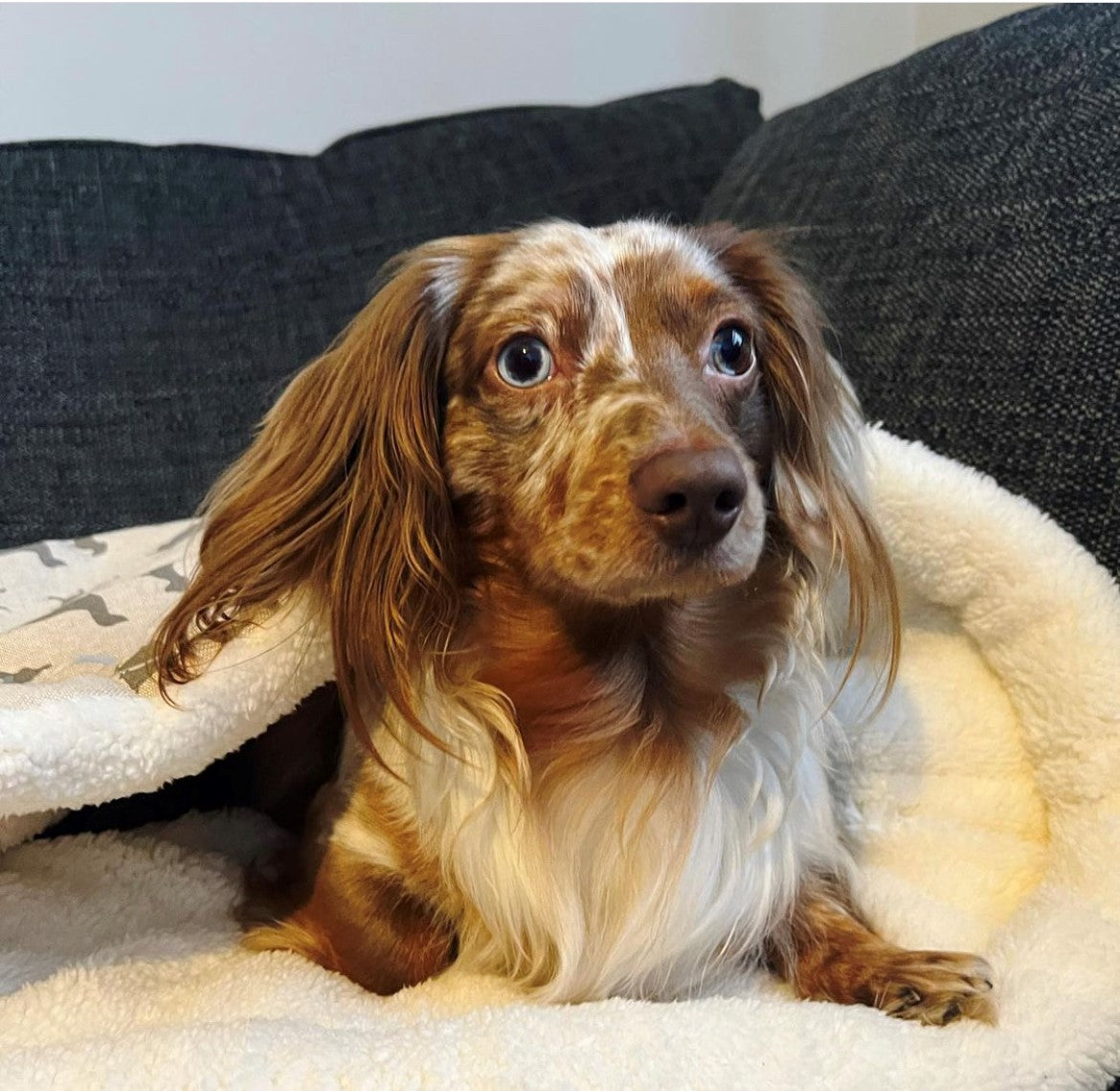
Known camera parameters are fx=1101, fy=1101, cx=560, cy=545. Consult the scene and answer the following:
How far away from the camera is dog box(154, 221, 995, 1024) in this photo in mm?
1217

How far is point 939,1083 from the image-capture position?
94 centimetres

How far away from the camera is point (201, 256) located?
2.01 meters

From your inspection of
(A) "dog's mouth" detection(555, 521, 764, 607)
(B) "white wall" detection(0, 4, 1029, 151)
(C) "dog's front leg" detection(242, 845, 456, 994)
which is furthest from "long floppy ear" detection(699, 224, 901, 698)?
(B) "white wall" detection(0, 4, 1029, 151)

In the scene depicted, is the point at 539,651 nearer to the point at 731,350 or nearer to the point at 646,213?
the point at 731,350

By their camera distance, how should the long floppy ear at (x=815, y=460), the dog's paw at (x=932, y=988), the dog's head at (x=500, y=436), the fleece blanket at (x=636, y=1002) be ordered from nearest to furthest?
the fleece blanket at (x=636, y=1002) < the dog's paw at (x=932, y=988) < the dog's head at (x=500, y=436) < the long floppy ear at (x=815, y=460)

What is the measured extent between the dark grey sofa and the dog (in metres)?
0.35

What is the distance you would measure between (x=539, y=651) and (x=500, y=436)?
0.80ft

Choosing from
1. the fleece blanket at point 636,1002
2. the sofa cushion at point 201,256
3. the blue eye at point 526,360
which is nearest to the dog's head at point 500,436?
the blue eye at point 526,360

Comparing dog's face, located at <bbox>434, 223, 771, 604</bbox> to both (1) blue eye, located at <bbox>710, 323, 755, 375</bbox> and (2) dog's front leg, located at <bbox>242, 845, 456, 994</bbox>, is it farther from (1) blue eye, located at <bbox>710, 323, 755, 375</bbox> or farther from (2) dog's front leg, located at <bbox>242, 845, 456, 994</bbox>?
(2) dog's front leg, located at <bbox>242, 845, 456, 994</bbox>

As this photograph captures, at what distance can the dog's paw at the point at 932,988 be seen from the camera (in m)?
1.08

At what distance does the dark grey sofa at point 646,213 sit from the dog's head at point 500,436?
0.93 ft

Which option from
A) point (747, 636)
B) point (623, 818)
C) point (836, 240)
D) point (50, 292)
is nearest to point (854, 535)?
point (747, 636)

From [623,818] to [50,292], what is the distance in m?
1.37

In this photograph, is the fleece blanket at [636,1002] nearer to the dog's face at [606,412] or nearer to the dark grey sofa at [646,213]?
the dark grey sofa at [646,213]
